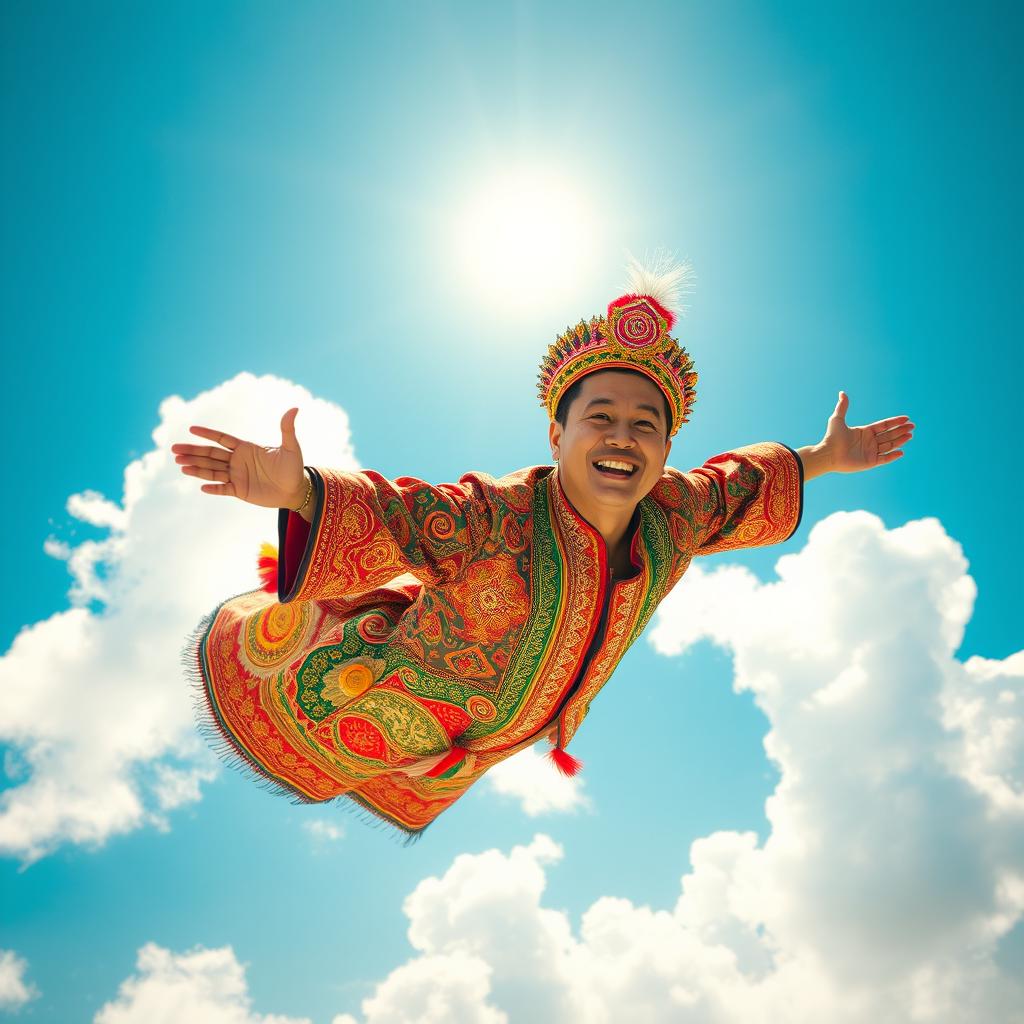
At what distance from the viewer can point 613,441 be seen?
4188 millimetres

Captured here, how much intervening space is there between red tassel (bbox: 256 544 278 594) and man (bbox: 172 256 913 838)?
0.06 ft

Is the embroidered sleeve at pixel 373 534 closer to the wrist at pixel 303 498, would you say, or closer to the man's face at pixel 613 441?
the wrist at pixel 303 498

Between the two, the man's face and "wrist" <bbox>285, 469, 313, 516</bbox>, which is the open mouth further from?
"wrist" <bbox>285, 469, 313, 516</bbox>

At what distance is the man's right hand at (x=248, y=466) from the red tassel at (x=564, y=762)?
7.60 feet

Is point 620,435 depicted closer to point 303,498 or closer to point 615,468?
point 615,468

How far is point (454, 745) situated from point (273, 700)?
1041 mm

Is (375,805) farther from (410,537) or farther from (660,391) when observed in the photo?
(660,391)

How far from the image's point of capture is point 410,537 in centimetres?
377

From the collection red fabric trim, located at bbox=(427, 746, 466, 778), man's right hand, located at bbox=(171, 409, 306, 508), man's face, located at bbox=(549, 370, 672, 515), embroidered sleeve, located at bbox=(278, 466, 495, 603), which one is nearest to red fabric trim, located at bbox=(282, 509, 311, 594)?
embroidered sleeve, located at bbox=(278, 466, 495, 603)

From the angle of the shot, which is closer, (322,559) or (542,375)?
(322,559)

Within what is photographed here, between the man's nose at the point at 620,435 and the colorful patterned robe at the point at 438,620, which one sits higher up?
the man's nose at the point at 620,435

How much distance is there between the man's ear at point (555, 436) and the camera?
4.55 m

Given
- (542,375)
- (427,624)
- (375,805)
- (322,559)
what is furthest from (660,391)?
(375,805)

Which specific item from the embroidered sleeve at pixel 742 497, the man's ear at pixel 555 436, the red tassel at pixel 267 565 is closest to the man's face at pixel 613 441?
the man's ear at pixel 555 436
